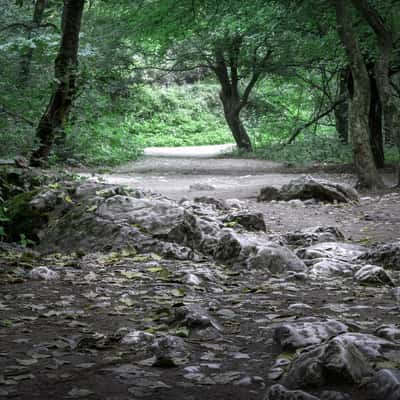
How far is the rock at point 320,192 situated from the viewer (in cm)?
1061

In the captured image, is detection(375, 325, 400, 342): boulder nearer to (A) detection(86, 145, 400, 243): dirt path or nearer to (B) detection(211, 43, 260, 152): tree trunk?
(A) detection(86, 145, 400, 243): dirt path

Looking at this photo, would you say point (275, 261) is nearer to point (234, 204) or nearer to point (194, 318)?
point (194, 318)

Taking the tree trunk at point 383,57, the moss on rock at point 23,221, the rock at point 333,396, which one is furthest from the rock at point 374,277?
the tree trunk at point 383,57

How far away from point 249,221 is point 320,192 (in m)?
3.71

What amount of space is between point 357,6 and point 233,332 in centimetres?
Result: 1034

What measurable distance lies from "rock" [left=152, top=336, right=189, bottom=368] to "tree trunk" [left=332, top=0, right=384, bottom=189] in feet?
32.5

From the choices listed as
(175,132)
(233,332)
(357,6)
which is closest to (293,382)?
(233,332)

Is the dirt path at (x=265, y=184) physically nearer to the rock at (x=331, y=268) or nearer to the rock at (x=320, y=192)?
the rock at (x=320, y=192)

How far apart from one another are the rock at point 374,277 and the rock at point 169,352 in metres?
2.12

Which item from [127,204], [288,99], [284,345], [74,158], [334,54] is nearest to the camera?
[284,345]

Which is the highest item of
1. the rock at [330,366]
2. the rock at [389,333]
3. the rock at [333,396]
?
the rock at [330,366]

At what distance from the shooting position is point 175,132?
124 feet

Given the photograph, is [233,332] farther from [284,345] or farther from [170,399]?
[170,399]

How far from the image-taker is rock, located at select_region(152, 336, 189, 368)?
2.78 m
